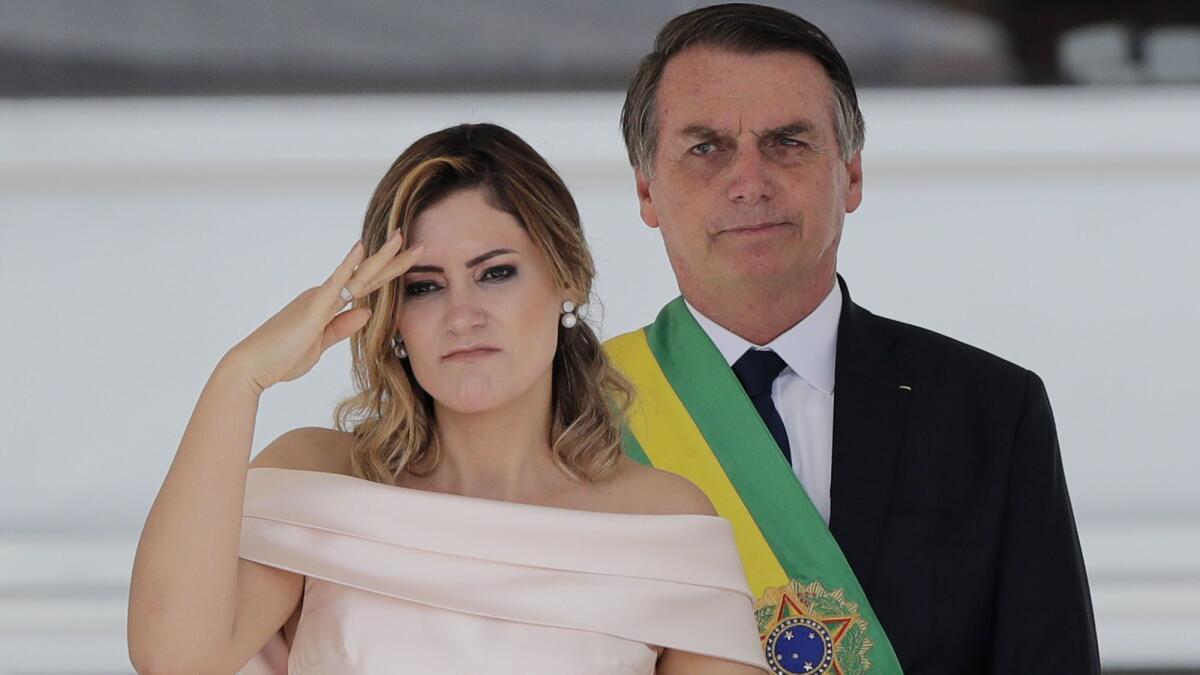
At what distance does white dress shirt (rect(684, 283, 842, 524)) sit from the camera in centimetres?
250

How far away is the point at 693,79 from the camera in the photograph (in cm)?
257

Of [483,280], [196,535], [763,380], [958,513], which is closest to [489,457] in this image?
[483,280]

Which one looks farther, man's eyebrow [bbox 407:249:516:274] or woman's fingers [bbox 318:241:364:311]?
man's eyebrow [bbox 407:249:516:274]

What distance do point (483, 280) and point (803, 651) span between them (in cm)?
71

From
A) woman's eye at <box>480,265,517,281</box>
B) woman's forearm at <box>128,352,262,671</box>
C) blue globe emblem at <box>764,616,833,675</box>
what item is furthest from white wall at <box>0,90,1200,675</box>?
woman's forearm at <box>128,352,262,671</box>

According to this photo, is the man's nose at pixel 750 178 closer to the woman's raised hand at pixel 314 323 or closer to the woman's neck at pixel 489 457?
the woman's neck at pixel 489 457

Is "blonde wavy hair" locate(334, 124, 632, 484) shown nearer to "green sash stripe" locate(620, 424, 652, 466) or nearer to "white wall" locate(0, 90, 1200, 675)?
"green sash stripe" locate(620, 424, 652, 466)

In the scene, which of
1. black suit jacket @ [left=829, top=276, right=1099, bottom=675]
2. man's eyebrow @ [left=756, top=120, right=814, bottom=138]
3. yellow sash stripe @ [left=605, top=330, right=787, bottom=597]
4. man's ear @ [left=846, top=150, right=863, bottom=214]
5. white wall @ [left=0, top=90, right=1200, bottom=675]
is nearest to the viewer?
black suit jacket @ [left=829, top=276, right=1099, bottom=675]

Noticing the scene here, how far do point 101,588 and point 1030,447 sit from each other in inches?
76.9

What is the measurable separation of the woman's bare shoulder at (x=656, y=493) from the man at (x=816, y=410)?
308mm

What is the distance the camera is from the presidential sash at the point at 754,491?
2336 mm

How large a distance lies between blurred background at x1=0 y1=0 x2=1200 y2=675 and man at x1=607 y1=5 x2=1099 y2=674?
3.19 ft

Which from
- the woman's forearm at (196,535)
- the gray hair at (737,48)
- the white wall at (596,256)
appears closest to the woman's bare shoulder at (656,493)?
the woman's forearm at (196,535)

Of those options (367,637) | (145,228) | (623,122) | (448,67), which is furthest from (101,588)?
(367,637)
